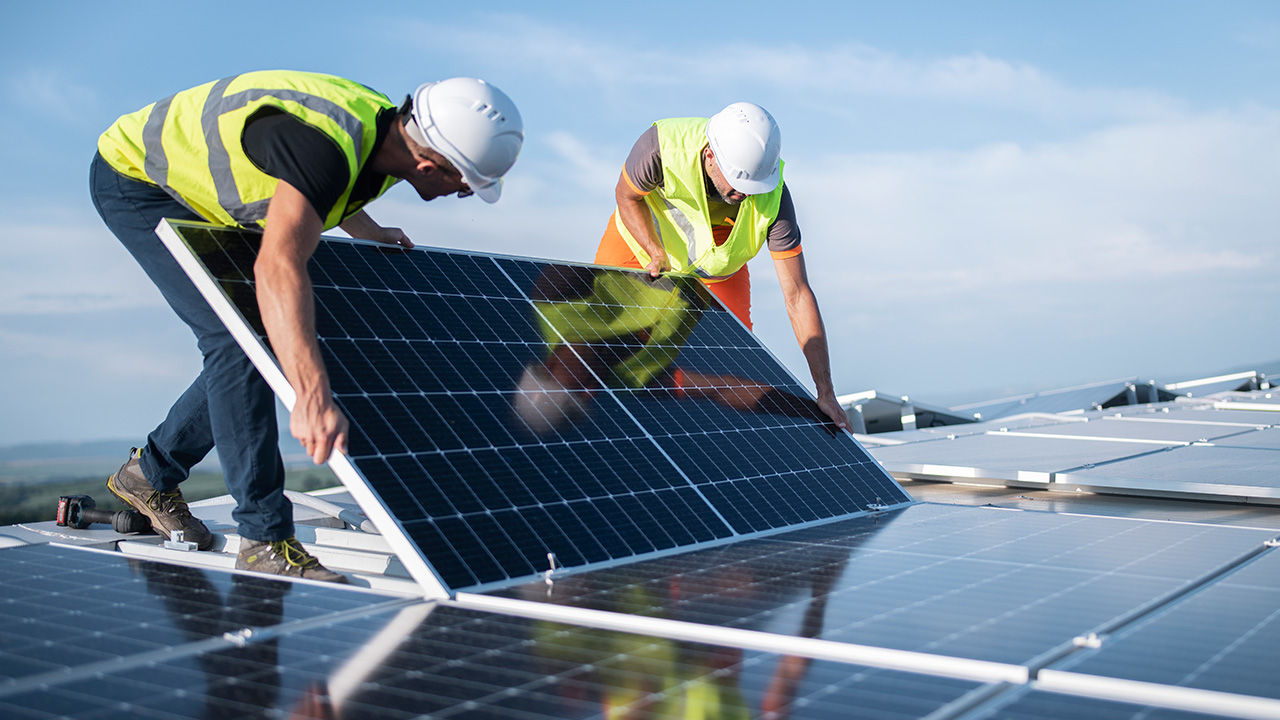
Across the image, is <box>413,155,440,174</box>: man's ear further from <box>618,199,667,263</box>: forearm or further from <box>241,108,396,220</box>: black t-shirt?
<box>618,199,667,263</box>: forearm

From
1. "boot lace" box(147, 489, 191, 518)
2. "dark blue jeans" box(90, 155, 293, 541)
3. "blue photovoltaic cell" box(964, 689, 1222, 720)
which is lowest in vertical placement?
"blue photovoltaic cell" box(964, 689, 1222, 720)

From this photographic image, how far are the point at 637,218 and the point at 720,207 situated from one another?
481 mm

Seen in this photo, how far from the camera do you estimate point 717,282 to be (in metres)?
7.30

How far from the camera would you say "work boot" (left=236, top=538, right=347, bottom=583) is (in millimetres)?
4207

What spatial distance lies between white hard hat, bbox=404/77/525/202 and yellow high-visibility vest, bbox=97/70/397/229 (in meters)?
0.18

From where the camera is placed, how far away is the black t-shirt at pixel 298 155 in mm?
3848

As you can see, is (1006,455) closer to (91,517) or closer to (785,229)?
(785,229)

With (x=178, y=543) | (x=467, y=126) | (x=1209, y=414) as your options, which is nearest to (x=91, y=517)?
(x=178, y=543)

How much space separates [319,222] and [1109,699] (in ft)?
8.97

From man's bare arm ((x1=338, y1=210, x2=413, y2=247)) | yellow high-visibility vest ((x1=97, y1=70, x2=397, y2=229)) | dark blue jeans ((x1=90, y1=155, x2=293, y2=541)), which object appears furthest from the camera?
man's bare arm ((x1=338, y1=210, x2=413, y2=247))

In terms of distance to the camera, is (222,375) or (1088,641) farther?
(222,375)

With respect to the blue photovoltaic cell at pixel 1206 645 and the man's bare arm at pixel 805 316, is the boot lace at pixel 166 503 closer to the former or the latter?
the man's bare arm at pixel 805 316

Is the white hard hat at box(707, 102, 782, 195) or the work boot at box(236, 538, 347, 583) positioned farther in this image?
the white hard hat at box(707, 102, 782, 195)

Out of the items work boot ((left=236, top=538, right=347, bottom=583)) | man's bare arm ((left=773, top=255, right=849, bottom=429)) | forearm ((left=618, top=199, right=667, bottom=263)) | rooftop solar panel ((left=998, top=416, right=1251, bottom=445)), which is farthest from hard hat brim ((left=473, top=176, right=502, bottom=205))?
rooftop solar panel ((left=998, top=416, right=1251, bottom=445))
